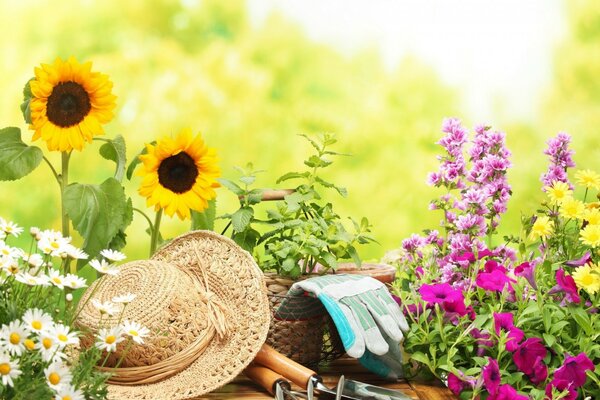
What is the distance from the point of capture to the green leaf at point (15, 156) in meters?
2.04

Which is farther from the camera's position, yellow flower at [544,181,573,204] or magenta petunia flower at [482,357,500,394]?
yellow flower at [544,181,573,204]

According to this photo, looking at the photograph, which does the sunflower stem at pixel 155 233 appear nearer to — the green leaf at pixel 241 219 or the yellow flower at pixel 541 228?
the green leaf at pixel 241 219

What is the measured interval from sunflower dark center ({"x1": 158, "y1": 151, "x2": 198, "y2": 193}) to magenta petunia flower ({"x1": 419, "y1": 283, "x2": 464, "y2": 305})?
580 millimetres

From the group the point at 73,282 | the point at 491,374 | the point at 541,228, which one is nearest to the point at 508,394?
the point at 491,374

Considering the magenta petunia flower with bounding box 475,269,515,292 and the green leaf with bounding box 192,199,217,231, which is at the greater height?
the green leaf with bounding box 192,199,217,231

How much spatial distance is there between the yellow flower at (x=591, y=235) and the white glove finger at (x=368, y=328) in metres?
0.45

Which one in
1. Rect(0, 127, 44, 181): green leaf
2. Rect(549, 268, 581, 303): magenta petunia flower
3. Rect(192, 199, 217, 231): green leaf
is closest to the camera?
Rect(549, 268, 581, 303): magenta petunia flower

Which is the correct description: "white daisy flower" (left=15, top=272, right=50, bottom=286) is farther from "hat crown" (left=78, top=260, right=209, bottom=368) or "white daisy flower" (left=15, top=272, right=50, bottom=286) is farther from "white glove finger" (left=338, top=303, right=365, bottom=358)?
"white glove finger" (left=338, top=303, right=365, bottom=358)

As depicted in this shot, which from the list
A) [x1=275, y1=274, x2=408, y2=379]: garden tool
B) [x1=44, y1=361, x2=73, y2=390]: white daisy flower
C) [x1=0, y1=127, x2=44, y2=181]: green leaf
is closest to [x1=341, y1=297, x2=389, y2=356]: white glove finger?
[x1=275, y1=274, x2=408, y2=379]: garden tool

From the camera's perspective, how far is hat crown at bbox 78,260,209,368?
1752 millimetres

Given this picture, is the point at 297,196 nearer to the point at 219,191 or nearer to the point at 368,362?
the point at 368,362

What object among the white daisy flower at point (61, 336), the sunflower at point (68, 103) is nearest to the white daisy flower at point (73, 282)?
the white daisy flower at point (61, 336)

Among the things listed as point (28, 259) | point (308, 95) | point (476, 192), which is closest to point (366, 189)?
point (308, 95)

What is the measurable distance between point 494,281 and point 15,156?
3.73 feet
